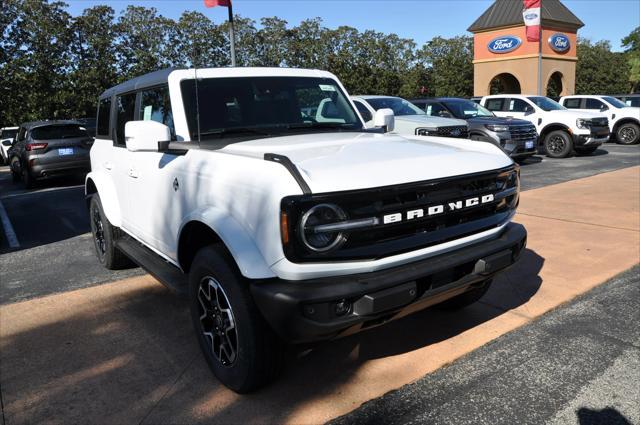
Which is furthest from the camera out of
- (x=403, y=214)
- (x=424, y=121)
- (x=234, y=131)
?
(x=424, y=121)

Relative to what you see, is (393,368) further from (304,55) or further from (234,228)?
(304,55)

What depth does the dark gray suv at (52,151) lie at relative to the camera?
1193cm

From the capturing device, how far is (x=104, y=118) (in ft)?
17.1

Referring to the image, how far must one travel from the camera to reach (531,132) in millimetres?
12375

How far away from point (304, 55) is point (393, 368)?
3619 cm

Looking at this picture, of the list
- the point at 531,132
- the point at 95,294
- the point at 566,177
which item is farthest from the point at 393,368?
the point at 531,132

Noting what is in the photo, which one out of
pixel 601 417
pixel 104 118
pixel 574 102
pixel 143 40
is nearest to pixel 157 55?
pixel 143 40

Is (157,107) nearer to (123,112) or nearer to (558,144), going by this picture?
(123,112)

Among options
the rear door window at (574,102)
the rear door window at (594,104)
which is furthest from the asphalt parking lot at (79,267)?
the rear door window at (594,104)

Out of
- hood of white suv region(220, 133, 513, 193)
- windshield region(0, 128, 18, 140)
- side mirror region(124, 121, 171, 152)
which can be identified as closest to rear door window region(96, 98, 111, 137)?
side mirror region(124, 121, 171, 152)

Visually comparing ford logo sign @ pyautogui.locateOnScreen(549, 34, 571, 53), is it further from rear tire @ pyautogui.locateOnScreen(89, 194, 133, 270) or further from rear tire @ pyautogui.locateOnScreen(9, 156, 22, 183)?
rear tire @ pyautogui.locateOnScreen(89, 194, 133, 270)

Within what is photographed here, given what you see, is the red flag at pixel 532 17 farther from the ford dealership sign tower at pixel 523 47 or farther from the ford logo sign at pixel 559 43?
the ford logo sign at pixel 559 43

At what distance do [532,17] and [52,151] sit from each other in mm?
24110

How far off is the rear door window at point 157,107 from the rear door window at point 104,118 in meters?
0.98
